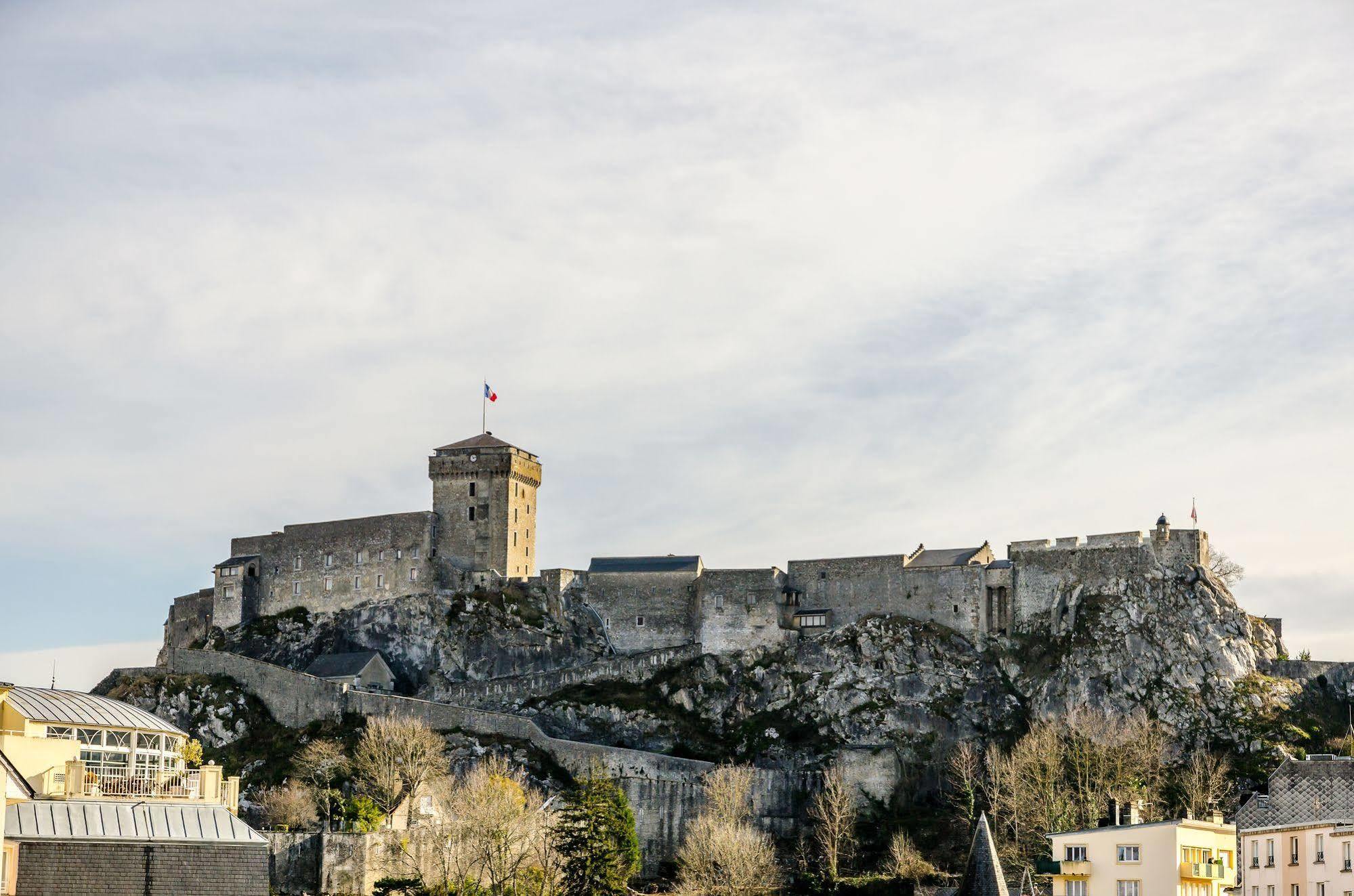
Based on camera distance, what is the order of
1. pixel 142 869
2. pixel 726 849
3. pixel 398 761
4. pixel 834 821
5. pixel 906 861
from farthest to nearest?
pixel 398 761, pixel 834 821, pixel 726 849, pixel 906 861, pixel 142 869

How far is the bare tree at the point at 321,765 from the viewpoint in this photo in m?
104

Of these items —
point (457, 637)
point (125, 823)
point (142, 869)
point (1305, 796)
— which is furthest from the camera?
point (457, 637)

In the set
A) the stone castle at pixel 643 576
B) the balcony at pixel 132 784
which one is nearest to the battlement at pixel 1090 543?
the stone castle at pixel 643 576

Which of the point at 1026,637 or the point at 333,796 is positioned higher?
the point at 1026,637

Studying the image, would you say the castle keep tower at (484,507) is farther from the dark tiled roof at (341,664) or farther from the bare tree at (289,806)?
the bare tree at (289,806)

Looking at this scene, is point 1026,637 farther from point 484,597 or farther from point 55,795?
point 55,795

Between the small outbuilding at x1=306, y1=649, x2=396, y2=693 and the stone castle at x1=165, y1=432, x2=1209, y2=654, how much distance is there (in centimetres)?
640

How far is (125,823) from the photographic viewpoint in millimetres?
59625

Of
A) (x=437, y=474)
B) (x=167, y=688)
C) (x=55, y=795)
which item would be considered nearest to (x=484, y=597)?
(x=437, y=474)

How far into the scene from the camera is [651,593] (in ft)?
400

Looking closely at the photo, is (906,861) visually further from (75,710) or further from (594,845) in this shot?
(75,710)

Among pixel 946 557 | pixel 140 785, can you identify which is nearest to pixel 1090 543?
pixel 946 557

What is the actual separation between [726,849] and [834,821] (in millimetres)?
7944

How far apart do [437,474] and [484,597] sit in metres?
10.5
